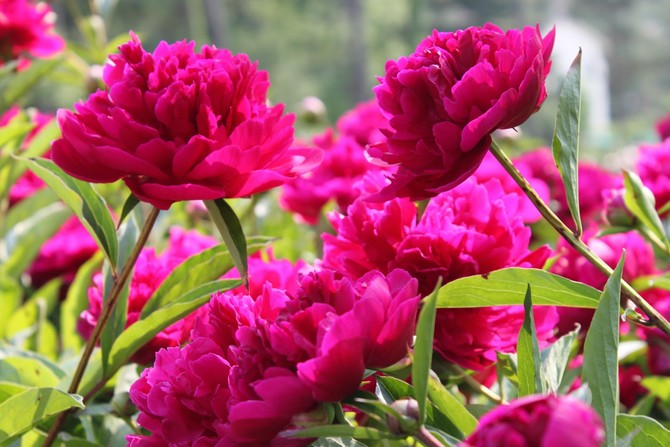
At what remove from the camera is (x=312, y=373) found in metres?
0.34

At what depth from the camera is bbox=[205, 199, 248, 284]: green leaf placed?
51 cm

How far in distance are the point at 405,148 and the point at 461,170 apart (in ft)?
0.11

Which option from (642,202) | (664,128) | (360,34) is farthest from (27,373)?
(360,34)

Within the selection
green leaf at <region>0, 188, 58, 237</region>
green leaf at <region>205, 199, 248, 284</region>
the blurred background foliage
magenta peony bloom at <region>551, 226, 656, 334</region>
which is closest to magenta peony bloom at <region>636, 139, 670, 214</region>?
magenta peony bloom at <region>551, 226, 656, 334</region>

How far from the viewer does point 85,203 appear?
0.58 meters

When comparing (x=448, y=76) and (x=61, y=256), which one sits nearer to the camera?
(x=448, y=76)

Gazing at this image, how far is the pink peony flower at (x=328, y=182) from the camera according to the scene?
1140 mm

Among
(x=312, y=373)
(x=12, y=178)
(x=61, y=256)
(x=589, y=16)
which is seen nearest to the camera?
(x=312, y=373)

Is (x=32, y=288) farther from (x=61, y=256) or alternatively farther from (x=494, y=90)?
(x=494, y=90)

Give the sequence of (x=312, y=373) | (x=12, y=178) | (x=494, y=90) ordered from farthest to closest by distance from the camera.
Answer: (x=12, y=178) < (x=494, y=90) < (x=312, y=373)

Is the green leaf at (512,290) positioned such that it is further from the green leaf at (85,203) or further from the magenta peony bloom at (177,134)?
the green leaf at (85,203)

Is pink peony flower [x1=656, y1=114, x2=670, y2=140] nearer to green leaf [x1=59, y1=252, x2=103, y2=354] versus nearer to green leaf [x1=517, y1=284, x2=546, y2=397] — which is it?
green leaf [x1=59, y1=252, x2=103, y2=354]

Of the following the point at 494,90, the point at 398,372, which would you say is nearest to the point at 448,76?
the point at 494,90

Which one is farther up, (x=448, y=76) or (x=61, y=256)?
(x=448, y=76)
